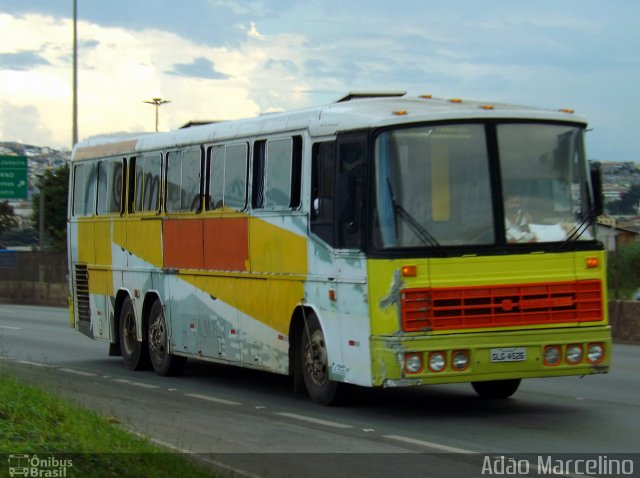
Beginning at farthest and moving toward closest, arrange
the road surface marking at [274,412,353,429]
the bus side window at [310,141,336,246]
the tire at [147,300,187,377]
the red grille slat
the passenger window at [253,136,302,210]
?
the tire at [147,300,187,377] < the passenger window at [253,136,302,210] < the bus side window at [310,141,336,246] < the road surface marking at [274,412,353,429] < the red grille slat

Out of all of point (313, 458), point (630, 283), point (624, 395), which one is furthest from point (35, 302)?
point (313, 458)

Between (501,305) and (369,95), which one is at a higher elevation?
(369,95)

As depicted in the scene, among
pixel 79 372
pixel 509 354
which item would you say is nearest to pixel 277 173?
pixel 509 354

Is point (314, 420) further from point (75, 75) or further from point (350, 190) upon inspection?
point (75, 75)

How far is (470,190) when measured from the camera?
1252 centimetres

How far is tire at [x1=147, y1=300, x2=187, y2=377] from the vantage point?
18.1 metres

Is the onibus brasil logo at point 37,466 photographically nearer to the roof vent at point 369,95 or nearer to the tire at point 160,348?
the roof vent at point 369,95

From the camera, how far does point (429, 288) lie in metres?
12.2

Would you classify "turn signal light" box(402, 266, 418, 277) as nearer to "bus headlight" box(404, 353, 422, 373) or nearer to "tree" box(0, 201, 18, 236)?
"bus headlight" box(404, 353, 422, 373)

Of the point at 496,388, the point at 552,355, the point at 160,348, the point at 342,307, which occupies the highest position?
the point at 342,307

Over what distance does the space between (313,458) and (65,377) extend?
26.9ft

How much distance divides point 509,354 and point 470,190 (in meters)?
1.57

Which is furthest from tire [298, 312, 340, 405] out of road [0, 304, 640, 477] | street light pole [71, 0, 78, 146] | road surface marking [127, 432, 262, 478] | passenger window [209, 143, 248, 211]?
street light pole [71, 0, 78, 146]

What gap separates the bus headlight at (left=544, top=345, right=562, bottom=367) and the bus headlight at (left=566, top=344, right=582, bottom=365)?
0.10 metres
